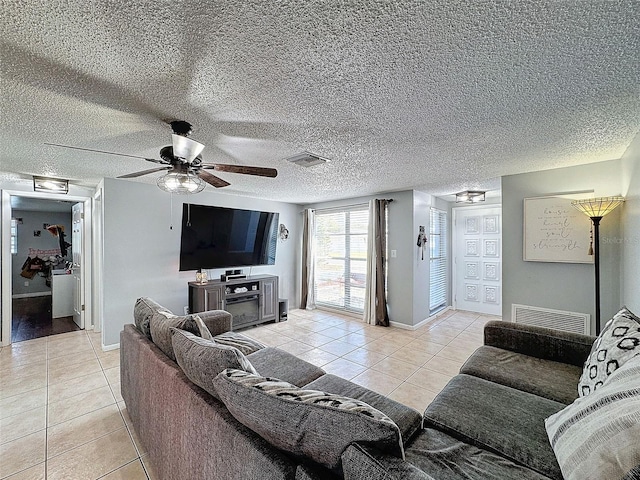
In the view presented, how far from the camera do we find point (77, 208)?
4.70m

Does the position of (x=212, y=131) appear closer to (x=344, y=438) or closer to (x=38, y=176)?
(x=344, y=438)

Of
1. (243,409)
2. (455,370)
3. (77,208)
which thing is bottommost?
(455,370)

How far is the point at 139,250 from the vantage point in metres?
3.80

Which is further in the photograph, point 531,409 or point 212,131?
point 212,131

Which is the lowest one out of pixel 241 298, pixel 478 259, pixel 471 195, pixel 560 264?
pixel 241 298

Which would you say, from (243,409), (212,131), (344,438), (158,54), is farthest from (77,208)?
(344,438)

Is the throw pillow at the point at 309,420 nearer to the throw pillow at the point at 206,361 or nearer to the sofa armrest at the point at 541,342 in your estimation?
the throw pillow at the point at 206,361

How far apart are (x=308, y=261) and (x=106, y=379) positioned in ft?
12.1

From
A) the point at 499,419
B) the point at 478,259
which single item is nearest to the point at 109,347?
the point at 499,419

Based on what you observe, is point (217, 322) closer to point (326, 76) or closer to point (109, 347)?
point (109, 347)

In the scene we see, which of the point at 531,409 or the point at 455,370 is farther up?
the point at 531,409

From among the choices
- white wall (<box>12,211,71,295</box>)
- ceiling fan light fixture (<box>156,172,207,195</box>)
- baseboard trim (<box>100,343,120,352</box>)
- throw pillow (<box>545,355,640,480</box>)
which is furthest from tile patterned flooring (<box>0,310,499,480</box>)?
white wall (<box>12,211,71,295</box>)

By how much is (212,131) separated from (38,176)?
119 inches

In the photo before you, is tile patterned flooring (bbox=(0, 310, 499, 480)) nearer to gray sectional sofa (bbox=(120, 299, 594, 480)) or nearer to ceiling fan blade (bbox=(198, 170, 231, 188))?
gray sectional sofa (bbox=(120, 299, 594, 480))
